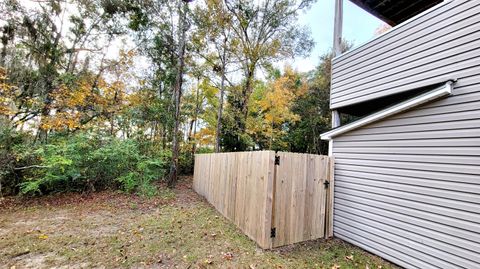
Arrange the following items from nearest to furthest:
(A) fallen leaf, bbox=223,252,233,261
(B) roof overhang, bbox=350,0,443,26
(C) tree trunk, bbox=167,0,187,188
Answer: (A) fallen leaf, bbox=223,252,233,261 < (B) roof overhang, bbox=350,0,443,26 < (C) tree trunk, bbox=167,0,187,188

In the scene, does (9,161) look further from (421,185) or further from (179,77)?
(421,185)

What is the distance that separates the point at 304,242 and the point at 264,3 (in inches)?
463

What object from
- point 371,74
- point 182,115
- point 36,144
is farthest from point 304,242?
point 182,115

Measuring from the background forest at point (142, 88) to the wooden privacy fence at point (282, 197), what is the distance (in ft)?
13.8

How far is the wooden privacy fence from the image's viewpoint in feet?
10.9

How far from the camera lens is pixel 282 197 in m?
3.41

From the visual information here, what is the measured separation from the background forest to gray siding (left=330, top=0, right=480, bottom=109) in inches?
256

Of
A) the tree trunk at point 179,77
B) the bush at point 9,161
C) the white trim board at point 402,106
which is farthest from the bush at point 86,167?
the white trim board at point 402,106

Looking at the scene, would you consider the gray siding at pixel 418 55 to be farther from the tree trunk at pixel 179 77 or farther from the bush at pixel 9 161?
the bush at pixel 9 161

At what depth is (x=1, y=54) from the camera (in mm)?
7629

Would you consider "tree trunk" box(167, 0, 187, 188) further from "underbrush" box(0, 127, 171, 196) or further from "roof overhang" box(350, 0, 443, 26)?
"roof overhang" box(350, 0, 443, 26)

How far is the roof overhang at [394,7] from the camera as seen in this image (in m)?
4.54

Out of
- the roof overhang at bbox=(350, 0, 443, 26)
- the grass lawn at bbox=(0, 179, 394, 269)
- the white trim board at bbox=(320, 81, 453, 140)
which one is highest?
the roof overhang at bbox=(350, 0, 443, 26)

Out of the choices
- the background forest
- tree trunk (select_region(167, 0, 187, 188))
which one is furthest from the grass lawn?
tree trunk (select_region(167, 0, 187, 188))
